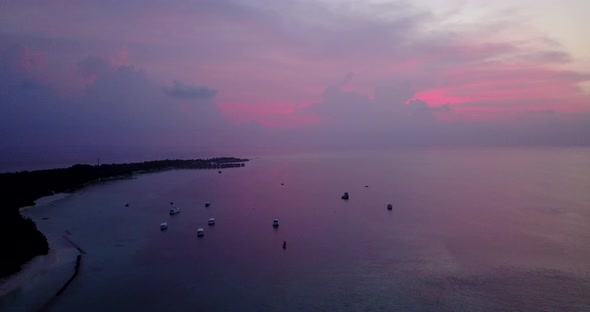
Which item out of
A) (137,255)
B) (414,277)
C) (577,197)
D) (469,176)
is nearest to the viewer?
(414,277)

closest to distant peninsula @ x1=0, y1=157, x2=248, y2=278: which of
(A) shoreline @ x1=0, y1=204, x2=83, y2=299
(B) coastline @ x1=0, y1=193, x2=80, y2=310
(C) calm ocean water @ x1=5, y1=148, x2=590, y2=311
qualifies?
(A) shoreline @ x1=0, y1=204, x2=83, y2=299

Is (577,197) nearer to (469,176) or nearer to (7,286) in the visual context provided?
(469,176)

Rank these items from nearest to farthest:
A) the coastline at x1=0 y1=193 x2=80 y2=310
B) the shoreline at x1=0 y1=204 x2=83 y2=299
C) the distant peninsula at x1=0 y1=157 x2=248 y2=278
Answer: the coastline at x1=0 y1=193 x2=80 y2=310 → the shoreline at x1=0 y1=204 x2=83 y2=299 → the distant peninsula at x1=0 y1=157 x2=248 y2=278

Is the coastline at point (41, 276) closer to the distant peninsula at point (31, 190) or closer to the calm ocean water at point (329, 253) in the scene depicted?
the calm ocean water at point (329, 253)

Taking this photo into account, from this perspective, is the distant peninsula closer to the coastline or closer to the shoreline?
the shoreline

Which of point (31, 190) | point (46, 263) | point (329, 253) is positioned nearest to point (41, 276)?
point (46, 263)

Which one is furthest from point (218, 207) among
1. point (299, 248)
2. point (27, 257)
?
point (27, 257)

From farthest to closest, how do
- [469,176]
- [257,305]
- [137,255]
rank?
[469,176], [137,255], [257,305]
